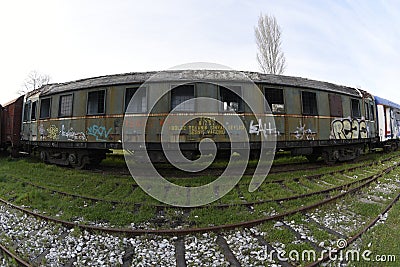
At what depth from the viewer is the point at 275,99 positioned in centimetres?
875

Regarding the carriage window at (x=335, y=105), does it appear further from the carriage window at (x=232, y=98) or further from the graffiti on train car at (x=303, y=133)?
the carriage window at (x=232, y=98)

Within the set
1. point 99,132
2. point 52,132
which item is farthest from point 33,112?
point 99,132

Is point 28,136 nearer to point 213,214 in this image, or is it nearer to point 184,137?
point 184,137

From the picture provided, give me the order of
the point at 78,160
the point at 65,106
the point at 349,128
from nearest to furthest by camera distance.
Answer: the point at 65,106
the point at 78,160
the point at 349,128

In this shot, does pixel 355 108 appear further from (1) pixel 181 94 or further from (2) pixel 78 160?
(2) pixel 78 160

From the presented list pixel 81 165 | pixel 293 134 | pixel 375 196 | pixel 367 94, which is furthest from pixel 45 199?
pixel 367 94

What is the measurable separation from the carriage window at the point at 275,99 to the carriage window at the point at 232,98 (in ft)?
3.31

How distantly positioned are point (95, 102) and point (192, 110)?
147 inches

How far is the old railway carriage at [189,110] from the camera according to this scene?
8070 millimetres

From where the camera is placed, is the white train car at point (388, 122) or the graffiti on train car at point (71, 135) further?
the white train car at point (388, 122)

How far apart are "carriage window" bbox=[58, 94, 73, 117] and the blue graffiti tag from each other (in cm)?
127

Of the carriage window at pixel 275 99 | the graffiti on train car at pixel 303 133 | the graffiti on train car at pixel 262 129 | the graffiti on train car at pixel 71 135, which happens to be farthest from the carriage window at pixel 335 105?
the graffiti on train car at pixel 71 135

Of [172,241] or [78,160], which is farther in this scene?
[78,160]

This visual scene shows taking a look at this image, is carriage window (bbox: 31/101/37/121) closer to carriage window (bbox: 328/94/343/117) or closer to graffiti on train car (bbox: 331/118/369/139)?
carriage window (bbox: 328/94/343/117)
